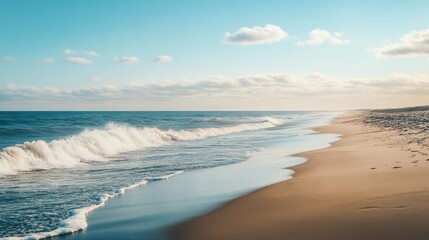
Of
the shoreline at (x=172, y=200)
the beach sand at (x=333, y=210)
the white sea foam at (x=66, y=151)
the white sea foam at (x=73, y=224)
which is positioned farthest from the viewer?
the white sea foam at (x=66, y=151)

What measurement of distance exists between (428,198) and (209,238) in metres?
3.87

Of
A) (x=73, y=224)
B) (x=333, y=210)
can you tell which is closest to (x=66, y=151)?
(x=73, y=224)

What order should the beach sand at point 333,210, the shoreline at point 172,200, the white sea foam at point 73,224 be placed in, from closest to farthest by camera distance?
the beach sand at point 333,210
the white sea foam at point 73,224
the shoreline at point 172,200

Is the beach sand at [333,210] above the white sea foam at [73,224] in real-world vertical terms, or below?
above

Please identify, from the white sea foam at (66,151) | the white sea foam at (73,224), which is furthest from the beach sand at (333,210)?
the white sea foam at (66,151)

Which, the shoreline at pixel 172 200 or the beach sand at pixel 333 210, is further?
the shoreline at pixel 172 200

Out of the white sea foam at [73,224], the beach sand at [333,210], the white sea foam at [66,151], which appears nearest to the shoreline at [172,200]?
the white sea foam at [73,224]

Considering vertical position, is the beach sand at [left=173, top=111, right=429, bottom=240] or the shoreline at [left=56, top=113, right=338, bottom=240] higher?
the beach sand at [left=173, top=111, right=429, bottom=240]

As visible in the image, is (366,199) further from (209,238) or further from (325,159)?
(325,159)

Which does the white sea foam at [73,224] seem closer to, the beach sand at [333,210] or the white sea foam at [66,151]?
the beach sand at [333,210]

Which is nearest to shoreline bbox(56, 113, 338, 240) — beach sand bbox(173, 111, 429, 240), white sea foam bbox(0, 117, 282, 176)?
beach sand bbox(173, 111, 429, 240)

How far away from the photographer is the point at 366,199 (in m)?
7.20

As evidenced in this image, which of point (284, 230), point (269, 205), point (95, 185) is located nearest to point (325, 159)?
point (269, 205)

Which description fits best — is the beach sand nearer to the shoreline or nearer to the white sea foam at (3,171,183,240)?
the shoreline
